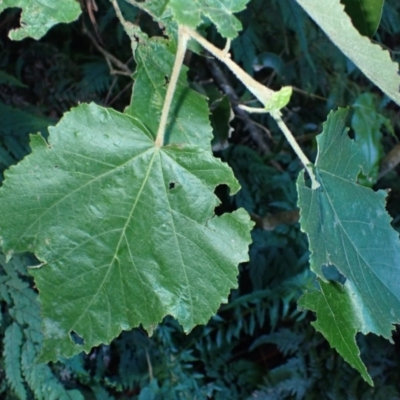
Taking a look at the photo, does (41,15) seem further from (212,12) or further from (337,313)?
(337,313)

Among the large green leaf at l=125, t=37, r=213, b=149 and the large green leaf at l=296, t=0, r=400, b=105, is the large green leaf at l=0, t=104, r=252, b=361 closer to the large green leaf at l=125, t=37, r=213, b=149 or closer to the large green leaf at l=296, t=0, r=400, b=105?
the large green leaf at l=125, t=37, r=213, b=149

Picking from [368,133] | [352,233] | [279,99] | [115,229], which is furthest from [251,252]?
[279,99]

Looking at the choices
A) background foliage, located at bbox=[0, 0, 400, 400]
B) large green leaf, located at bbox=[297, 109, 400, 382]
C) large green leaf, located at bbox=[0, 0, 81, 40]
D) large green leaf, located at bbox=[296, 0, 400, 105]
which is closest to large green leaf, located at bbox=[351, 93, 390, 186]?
background foliage, located at bbox=[0, 0, 400, 400]

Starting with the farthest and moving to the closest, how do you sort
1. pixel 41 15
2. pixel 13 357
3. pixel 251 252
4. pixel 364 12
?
pixel 251 252
pixel 13 357
pixel 364 12
pixel 41 15

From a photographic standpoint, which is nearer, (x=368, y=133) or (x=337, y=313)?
(x=337, y=313)

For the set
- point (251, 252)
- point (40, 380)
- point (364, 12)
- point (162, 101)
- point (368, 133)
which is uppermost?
point (364, 12)

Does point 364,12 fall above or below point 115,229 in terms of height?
above

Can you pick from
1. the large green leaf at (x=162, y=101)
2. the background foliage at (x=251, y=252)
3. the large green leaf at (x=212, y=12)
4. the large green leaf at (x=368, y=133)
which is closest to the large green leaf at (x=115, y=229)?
the large green leaf at (x=162, y=101)
